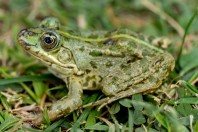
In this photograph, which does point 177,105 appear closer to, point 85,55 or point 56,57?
point 85,55

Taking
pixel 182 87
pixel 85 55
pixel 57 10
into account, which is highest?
pixel 57 10

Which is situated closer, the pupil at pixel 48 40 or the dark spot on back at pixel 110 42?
the pupil at pixel 48 40

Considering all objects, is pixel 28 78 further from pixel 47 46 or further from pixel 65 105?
pixel 65 105

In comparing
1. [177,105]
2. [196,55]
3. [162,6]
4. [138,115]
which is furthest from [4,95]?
[162,6]

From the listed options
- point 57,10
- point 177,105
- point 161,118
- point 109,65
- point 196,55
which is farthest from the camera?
point 57,10

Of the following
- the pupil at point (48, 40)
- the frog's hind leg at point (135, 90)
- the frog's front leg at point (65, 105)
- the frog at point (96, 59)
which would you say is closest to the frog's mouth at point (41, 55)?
the frog at point (96, 59)

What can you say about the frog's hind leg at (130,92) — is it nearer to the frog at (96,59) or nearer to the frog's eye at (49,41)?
the frog at (96,59)

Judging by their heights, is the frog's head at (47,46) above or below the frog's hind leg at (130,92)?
above

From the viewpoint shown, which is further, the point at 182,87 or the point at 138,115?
the point at 182,87

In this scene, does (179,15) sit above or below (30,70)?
above
